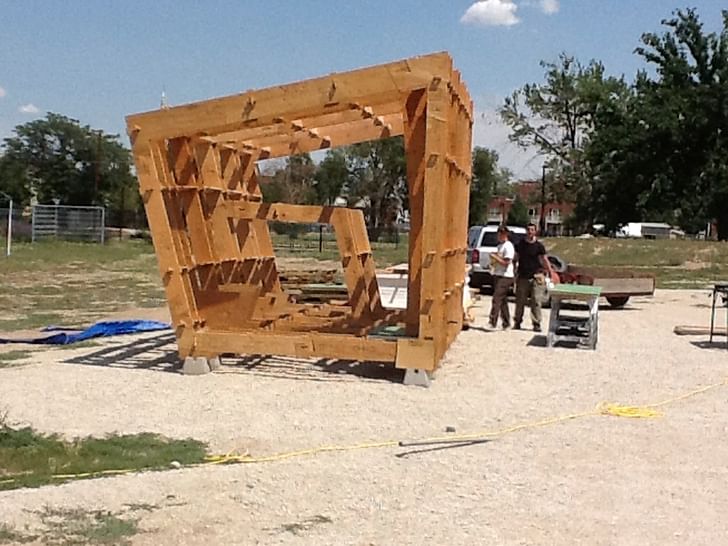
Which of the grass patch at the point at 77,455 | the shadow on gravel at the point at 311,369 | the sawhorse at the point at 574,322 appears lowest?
the grass patch at the point at 77,455

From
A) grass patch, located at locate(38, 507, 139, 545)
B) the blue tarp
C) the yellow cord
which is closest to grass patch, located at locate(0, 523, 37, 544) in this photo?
grass patch, located at locate(38, 507, 139, 545)

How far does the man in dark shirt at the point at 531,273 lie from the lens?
16.5 m

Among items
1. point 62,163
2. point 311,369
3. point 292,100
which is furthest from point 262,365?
point 62,163

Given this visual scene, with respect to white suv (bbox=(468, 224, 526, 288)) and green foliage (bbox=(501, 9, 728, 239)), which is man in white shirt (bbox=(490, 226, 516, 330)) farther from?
green foliage (bbox=(501, 9, 728, 239))

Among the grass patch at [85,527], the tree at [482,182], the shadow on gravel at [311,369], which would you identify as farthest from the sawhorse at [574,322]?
the tree at [482,182]

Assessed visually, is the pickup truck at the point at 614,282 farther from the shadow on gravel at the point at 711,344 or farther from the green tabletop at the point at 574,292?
the green tabletop at the point at 574,292

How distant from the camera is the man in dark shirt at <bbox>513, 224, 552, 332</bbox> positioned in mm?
16516

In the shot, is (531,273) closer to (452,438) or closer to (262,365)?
(262,365)

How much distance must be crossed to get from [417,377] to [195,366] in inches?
102

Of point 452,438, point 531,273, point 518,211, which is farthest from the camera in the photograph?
point 518,211

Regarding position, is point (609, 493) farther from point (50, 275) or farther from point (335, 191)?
point (335, 191)

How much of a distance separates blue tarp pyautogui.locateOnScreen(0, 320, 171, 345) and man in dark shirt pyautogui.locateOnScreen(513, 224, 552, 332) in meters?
5.82

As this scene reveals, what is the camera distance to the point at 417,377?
36.2 feet

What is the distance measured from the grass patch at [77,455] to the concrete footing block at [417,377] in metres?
3.33
